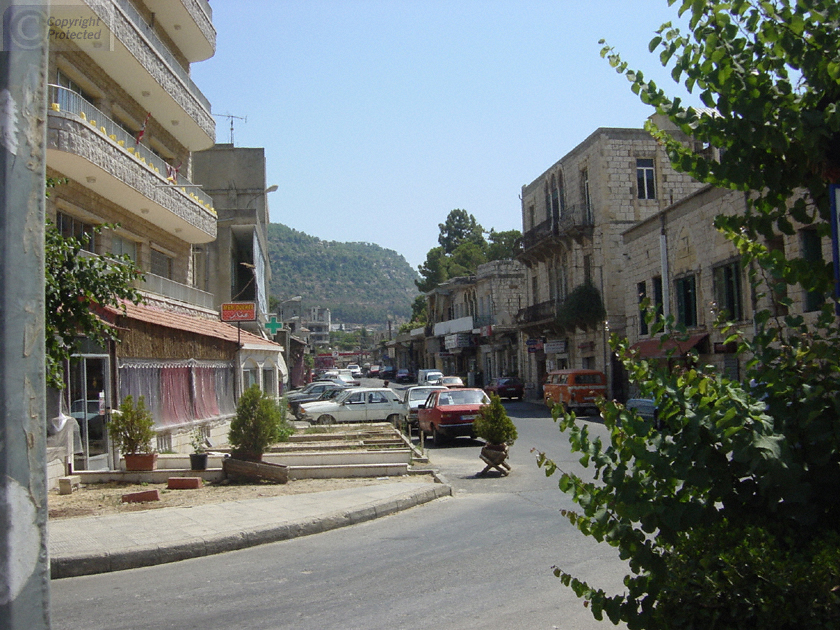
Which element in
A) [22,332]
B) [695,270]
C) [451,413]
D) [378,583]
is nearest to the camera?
[22,332]

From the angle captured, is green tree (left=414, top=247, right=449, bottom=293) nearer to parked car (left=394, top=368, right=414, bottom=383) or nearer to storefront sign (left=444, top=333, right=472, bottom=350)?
parked car (left=394, top=368, right=414, bottom=383)

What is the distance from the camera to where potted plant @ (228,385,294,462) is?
13.7 m

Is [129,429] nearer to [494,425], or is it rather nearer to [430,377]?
[494,425]

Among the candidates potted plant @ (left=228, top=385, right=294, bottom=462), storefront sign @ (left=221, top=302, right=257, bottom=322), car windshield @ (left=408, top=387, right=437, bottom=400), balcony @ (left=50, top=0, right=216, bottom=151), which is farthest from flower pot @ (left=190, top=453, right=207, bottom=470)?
car windshield @ (left=408, top=387, right=437, bottom=400)

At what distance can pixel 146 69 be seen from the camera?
62.1 feet

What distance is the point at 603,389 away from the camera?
102 ft

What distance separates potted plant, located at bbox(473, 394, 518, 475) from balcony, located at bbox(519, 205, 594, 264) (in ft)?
83.9

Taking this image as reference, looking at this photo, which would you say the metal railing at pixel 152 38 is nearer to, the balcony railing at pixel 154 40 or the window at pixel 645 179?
the balcony railing at pixel 154 40

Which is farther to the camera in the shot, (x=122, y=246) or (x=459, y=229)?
(x=459, y=229)

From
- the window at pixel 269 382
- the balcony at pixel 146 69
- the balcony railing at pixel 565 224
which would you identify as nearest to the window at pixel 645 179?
the balcony railing at pixel 565 224

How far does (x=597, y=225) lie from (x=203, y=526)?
3171 cm

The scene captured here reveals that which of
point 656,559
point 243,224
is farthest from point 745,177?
point 243,224

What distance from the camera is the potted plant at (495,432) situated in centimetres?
1444

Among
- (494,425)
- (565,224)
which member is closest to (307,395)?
(565,224)
